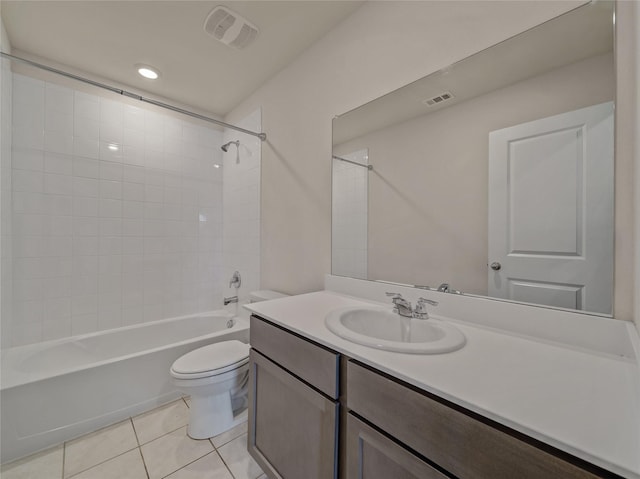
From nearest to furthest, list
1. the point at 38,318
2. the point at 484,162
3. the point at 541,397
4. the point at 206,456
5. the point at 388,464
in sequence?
the point at 541,397, the point at 388,464, the point at 484,162, the point at 206,456, the point at 38,318

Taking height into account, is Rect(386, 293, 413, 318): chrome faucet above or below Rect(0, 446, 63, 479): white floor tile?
above

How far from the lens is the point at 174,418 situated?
1695 mm

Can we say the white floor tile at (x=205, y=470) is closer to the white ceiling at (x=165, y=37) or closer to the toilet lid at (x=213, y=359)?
the toilet lid at (x=213, y=359)

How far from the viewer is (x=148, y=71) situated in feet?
6.73

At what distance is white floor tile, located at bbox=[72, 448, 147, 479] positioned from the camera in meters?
1.27

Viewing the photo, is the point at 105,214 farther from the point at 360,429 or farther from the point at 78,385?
the point at 360,429

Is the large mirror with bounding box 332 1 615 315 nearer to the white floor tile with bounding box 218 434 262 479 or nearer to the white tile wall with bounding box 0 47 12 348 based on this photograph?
the white floor tile with bounding box 218 434 262 479

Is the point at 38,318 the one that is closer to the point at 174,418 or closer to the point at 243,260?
the point at 174,418

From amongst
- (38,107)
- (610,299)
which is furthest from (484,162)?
(38,107)

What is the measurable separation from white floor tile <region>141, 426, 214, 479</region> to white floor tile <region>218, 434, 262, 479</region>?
10 centimetres

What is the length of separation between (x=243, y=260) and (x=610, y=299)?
236cm

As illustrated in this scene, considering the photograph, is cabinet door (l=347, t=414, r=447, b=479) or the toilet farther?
the toilet

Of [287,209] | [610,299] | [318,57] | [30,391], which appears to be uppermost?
[318,57]

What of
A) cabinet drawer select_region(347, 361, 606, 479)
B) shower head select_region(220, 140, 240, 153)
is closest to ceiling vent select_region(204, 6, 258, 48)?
shower head select_region(220, 140, 240, 153)
